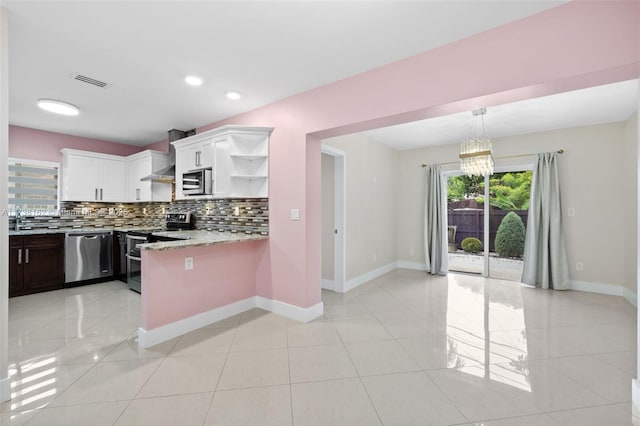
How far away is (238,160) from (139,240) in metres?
1.94

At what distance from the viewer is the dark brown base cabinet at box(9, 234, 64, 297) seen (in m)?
3.89

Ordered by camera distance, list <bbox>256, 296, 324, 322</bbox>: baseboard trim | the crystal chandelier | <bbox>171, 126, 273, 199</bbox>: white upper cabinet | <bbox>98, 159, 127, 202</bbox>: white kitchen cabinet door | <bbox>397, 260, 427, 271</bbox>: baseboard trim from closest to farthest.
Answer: <bbox>256, 296, 324, 322</bbox>: baseboard trim < <bbox>171, 126, 273, 199</bbox>: white upper cabinet < the crystal chandelier < <bbox>98, 159, 127, 202</bbox>: white kitchen cabinet door < <bbox>397, 260, 427, 271</bbox>: baseboard trim

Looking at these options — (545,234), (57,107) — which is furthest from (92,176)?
(545,234)

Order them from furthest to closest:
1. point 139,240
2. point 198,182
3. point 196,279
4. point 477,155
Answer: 1. point 139,240
2. point 477,155
3. point 198,182
4. point 196,279

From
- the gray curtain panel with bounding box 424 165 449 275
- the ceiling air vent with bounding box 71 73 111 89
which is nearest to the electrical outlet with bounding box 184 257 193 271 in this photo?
the ceiling air vent with bounding box 71 73 111 89

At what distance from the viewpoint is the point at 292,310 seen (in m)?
3.22

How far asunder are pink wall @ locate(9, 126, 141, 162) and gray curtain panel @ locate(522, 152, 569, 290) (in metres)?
7.66

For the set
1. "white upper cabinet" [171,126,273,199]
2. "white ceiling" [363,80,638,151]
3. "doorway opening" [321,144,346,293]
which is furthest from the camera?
"doorway opening" [321,144,346,293]

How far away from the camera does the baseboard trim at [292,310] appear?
3148 millimetres

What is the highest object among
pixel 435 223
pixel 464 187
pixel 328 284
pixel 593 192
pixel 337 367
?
pixel 464 187

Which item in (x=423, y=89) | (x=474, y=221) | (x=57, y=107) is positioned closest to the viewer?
(x=423, y=89)

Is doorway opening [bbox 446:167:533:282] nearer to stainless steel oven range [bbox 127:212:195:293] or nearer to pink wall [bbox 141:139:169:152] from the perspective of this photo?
stainless steel oven range [bbox 127:212:195:293]

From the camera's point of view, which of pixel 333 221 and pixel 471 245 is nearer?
pixel 333 221

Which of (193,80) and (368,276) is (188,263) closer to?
(193,80)
